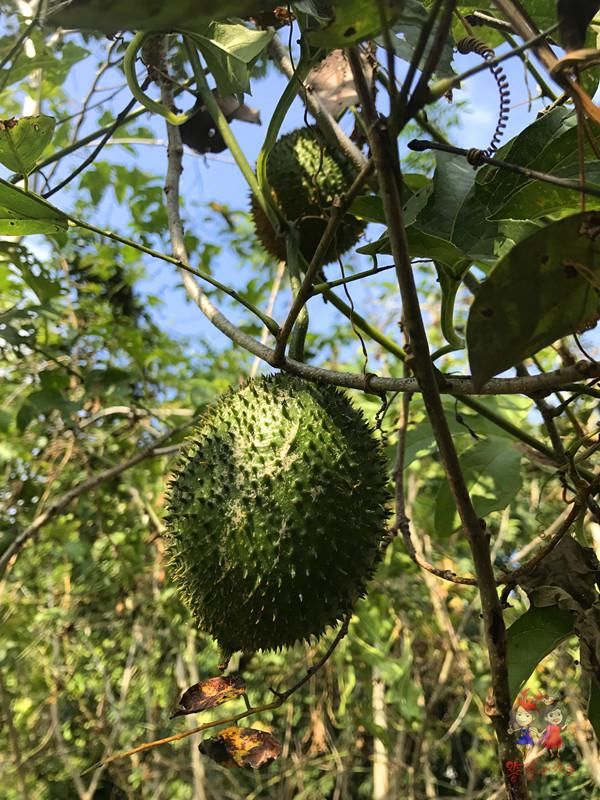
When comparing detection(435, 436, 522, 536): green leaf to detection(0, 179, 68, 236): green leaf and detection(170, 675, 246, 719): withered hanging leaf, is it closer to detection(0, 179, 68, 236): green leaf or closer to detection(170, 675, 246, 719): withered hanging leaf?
detection(170, 675, 246, 719): withered hanging leaf

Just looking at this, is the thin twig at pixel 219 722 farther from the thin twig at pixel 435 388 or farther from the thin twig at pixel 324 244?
the thin twig at pixel 324 244

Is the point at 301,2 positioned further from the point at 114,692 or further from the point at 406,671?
the point at 114,692

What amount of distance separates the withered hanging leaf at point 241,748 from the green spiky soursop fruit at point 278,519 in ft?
0.37

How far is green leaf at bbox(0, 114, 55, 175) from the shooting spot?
967 millimetres

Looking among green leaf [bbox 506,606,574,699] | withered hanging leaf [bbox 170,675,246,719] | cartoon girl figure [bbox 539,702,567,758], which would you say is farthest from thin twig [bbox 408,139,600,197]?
cartoon girl figure [bbox 539,702,567,758]

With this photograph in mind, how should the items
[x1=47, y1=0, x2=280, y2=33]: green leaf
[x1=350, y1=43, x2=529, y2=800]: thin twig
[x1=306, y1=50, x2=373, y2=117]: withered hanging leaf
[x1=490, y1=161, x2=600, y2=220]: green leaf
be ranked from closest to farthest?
1. [x1=47, y1=0, x2=280, y2=33]: green leaf
2. [x1=350, y1=43, x2=529, y2=800]: thin twig
3. [x1=490, y1=161, x2=600, y2=220]: green leaf
4. [x1=306, y1=50, x2=373, y2=117]: withered hanging leaf

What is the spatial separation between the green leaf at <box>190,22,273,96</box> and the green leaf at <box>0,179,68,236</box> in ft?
1.05

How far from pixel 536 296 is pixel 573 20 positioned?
0.21 meters

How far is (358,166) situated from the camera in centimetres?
128

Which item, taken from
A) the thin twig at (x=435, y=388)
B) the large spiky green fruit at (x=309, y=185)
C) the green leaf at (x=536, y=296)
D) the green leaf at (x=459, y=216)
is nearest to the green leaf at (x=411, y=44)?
the green leaf at (x=459, y=216)

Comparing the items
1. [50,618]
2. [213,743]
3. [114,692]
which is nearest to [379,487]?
[213,743]

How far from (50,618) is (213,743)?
2513 millimetres

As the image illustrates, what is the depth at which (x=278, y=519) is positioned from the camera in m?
0.87

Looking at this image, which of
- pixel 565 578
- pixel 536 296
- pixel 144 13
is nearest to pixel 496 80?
pixel 536 296
